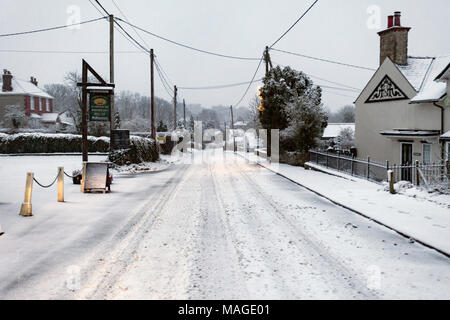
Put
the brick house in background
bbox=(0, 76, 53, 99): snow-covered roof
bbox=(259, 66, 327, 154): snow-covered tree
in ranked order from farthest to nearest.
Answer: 1. bbox=(0, 76, 53, 99): snow-covered roof
2. the brick house in background
3. bbox=(259, 66, 327, 154): snow-covered tree

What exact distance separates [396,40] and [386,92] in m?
3.27

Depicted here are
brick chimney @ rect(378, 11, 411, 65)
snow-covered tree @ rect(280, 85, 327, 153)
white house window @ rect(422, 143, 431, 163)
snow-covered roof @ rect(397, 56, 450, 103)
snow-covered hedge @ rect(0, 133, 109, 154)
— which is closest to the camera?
snow-covered roof @ rect(397, 56, 450, 103)

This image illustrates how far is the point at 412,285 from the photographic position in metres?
5.28

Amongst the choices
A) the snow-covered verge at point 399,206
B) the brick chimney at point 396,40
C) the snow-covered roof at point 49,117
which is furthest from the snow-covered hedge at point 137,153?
the snow-covered roof at point 49,117

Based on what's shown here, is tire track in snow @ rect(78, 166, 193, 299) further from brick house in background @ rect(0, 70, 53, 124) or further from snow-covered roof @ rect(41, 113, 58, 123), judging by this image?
snow-covered roof @ rect(41, 113, 58, 123)

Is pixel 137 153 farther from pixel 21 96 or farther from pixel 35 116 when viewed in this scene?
pixel 35 116

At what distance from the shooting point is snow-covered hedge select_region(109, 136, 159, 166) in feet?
78.6

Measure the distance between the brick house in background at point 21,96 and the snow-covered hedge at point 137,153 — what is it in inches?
1563

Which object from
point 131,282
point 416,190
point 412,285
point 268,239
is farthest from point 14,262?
point 416,190

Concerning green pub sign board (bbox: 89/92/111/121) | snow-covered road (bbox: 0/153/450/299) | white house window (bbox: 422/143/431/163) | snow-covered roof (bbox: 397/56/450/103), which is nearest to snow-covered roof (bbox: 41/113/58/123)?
green pub sign board (bbox: 89/92/111/121)

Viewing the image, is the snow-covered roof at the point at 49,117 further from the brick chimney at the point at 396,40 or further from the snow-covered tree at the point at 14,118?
the brick chimney at the point at 396,40

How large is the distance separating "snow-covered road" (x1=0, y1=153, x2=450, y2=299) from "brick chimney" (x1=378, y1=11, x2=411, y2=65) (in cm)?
1644

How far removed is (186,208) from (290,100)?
20282 millimetres

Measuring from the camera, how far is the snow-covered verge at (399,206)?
8.24 m
